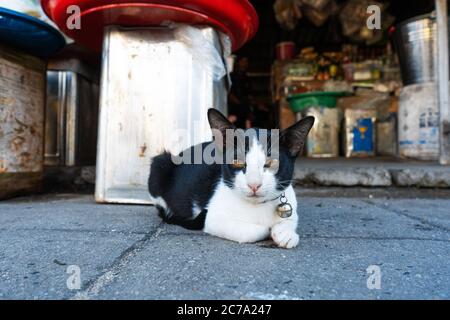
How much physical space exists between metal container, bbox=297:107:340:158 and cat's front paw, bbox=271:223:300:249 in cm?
346

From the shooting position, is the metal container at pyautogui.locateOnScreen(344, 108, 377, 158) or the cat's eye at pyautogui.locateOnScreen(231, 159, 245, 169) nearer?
the cat's eye at pyautogui.locateOnScreen(231, 159, 245, 169)

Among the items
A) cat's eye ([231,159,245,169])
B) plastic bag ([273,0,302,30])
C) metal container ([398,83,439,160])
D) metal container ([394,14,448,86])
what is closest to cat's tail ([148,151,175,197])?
cat's eye ([231,159,245,169])

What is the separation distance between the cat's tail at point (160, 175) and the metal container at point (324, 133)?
3.06 meters

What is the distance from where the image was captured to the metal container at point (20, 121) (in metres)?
2.01

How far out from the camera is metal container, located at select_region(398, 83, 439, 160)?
126 inches

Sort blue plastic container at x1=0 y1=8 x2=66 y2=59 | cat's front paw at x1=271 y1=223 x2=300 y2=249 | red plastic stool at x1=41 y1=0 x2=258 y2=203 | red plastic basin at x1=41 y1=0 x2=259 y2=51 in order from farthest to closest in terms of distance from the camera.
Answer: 1. red plastic stool at x1=41 y1=0 x2=258 y2=203
2. blue plastic container at x1=0 y1=8 x2=66 y2=59
3. red plastic basin at x1=41 y1=0 x2=259 y2=51
4. cat's front paw at x1=271 y1=223 x2=300 y2=249

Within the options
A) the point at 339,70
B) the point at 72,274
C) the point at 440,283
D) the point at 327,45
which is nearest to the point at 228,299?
the point at 72,274

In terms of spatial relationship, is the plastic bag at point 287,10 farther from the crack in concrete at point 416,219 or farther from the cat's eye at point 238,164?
the cat's eye at point 238,164

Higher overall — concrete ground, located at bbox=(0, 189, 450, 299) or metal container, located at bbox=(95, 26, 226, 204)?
metal container, located at bbox=(95, 26, 226, 204)

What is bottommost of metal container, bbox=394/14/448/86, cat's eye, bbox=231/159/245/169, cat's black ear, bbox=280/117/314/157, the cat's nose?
the cat's nose

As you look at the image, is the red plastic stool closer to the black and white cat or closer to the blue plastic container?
the blue plastic container

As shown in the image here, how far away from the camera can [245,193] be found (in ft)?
3.86

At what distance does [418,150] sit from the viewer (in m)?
3.29
